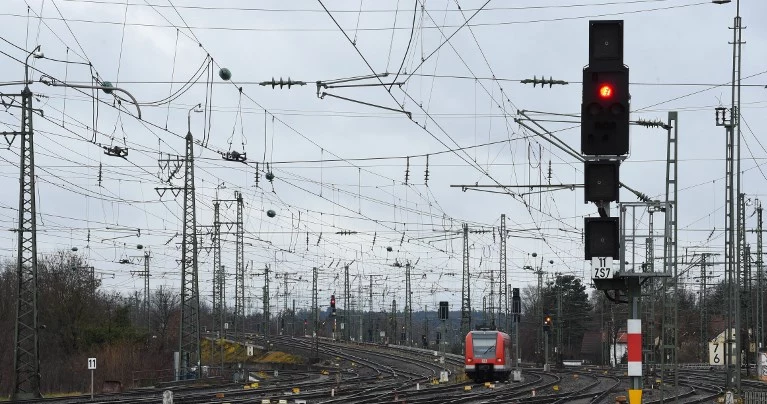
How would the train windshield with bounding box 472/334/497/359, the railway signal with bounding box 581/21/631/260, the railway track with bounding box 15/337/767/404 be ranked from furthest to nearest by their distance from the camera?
the train windshield with bounding box 472/334/497/359
the railway track with bounding box 15/337/767/404
the railway signal with bounding box 581/21/631/260

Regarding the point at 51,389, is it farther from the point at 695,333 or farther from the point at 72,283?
the point at 695,333

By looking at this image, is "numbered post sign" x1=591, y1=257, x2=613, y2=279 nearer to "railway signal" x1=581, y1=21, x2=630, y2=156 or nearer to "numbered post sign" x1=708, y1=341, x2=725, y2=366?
"railway signal" x1=581, y1=21, x2=630, y2=156

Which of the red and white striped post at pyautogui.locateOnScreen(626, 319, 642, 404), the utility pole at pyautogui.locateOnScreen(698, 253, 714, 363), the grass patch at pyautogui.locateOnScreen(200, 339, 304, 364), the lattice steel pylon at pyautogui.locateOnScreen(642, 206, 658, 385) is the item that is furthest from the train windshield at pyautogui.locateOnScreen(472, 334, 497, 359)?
the red and white striped post at pyautogui.locateOnScreen(626, 319, 642, 404)

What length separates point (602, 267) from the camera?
17.7m

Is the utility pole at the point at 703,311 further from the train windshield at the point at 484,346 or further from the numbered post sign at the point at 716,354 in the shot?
the numbered post sign at the point at 716,354

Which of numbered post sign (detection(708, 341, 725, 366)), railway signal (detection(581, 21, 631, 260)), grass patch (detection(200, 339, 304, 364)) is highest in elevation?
railway signal (detection(581, 21, 631, 260))

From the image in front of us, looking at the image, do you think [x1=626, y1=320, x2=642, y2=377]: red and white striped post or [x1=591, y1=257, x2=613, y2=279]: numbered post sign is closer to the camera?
[x1=591, y1=257, x2=613, y2=279]: numbered post sign

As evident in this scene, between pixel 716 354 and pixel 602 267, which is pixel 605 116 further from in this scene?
pixel 716 354

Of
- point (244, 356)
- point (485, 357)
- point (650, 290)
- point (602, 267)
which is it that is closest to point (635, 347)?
point (602, 267)

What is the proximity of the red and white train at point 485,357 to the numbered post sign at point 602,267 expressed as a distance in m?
48.4

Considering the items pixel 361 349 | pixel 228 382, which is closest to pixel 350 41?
pixel 228 382

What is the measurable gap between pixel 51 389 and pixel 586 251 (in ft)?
167

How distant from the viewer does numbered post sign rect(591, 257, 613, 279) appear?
57.6ft

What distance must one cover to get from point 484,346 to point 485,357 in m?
1.01
